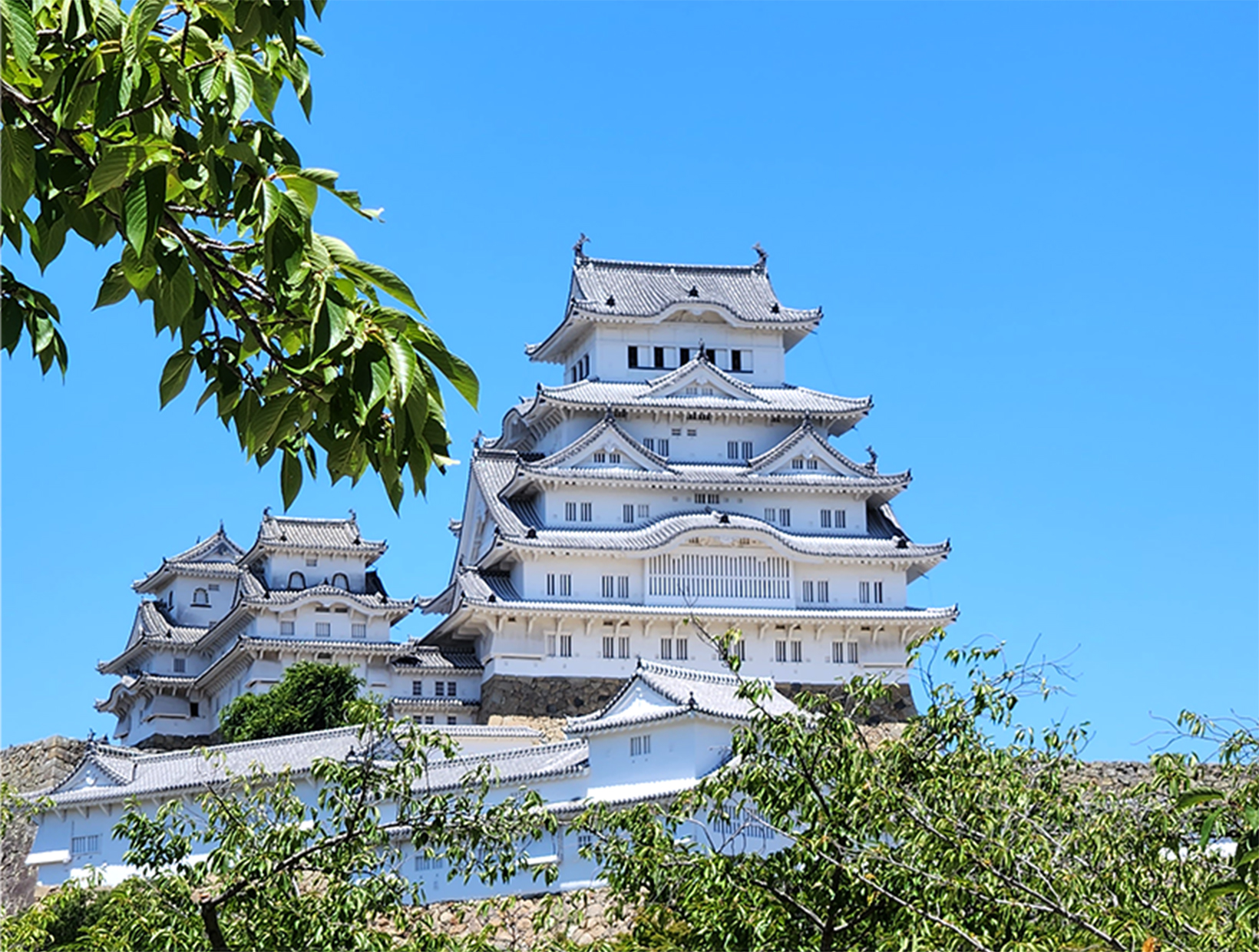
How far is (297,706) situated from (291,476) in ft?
116

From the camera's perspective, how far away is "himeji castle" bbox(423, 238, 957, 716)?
43562 mm

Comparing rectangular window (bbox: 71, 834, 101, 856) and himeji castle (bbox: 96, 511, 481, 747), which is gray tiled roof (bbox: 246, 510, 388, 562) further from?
rectangular window (bbox: 71, 834, 101, 856)

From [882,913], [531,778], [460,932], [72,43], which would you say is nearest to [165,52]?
[72,43]

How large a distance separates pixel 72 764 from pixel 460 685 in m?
11.5

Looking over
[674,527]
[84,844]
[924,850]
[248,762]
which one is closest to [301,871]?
[924,850]

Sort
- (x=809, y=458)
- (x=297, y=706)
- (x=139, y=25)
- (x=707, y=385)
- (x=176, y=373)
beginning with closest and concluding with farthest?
1. (x=139, y=25)
2. (x=176, y=373)
3. (x=297, y=706)
4. (x=809, y=458)
5. (x=707, y=385)

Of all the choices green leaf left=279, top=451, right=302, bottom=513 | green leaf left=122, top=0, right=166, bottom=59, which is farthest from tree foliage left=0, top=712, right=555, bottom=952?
green leaf left=122, top=0, right=166, bottom=59

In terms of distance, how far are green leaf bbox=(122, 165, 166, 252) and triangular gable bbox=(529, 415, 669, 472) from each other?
40740mm

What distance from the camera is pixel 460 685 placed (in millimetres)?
44062

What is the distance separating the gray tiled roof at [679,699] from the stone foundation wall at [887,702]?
42.7 feet

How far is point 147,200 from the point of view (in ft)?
12.5

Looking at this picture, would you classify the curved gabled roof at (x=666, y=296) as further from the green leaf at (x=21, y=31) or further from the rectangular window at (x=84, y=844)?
the green leaf at (x=21, y=31)

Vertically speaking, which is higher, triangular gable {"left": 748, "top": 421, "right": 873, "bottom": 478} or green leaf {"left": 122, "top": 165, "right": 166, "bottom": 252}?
triangular gable {"left": 748, "top": 421, "right": 873, "bottom": 478}

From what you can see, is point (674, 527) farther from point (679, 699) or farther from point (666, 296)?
point (679, 699)
